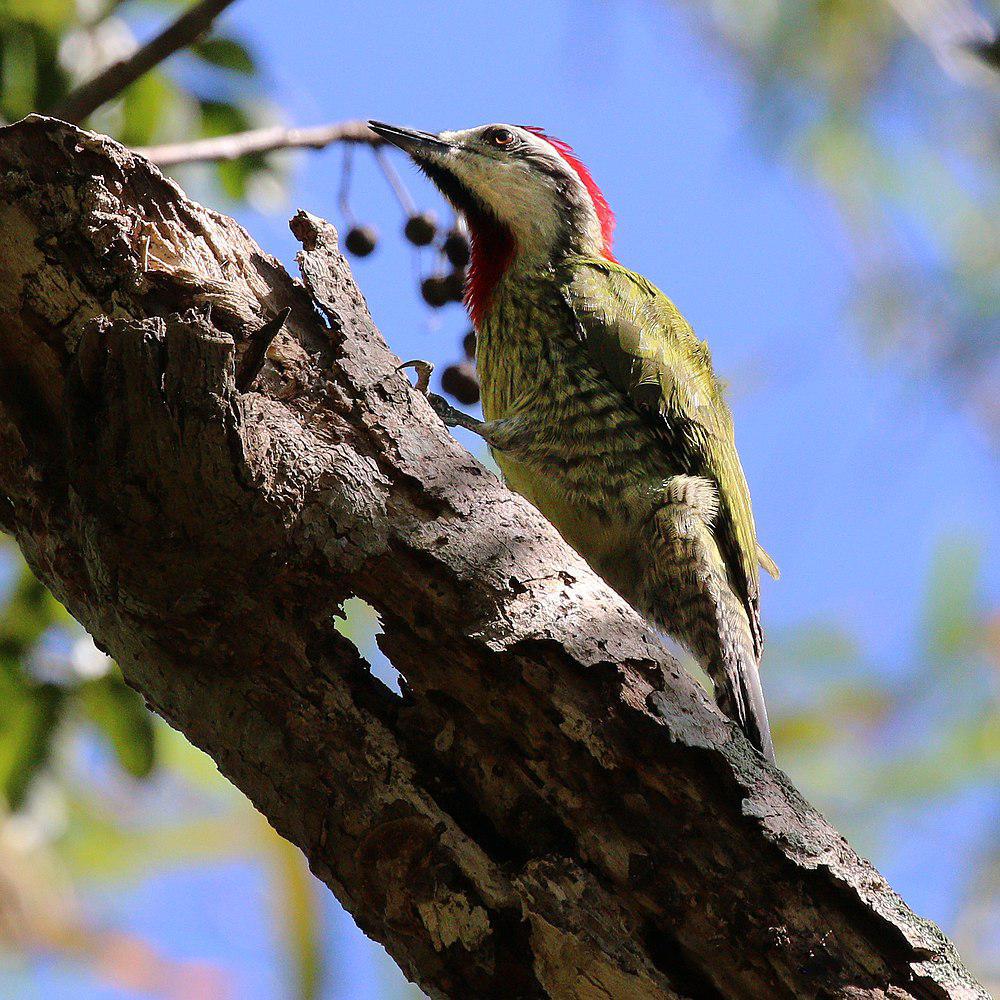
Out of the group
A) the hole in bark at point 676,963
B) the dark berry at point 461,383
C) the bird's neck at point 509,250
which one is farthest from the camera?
the bird's neck at point 509,250

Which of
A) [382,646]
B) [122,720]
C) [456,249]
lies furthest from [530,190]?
[382,646]

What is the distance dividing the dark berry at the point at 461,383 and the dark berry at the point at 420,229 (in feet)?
1.26

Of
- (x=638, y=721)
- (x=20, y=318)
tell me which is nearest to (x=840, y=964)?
(x=638, y=721)

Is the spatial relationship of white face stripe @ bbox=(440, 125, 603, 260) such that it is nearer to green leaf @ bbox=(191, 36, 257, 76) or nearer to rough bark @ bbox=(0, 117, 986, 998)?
green leaf @ bbox=(191, 36, 257, 76)

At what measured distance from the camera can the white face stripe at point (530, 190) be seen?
3910mm

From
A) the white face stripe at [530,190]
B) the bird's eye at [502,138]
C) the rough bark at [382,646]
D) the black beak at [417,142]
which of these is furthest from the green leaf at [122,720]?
the bird's eye at [502,138]

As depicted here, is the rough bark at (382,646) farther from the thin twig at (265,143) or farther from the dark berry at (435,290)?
the dark berry at (435,290)

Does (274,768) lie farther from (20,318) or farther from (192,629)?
(20,318)

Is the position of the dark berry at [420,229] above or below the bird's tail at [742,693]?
above

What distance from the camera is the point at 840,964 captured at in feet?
5.39

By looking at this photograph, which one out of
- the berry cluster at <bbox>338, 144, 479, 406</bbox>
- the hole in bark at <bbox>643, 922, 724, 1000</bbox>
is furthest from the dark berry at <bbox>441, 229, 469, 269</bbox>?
the hole in bark at <bbox>643, 922, 724, 1000</bbox>

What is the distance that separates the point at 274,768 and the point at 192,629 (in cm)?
26

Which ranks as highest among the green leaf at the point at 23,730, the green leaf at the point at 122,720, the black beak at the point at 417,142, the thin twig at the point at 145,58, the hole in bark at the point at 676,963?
the black beak at the point at 417,142

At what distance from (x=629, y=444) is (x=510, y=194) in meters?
1.28
